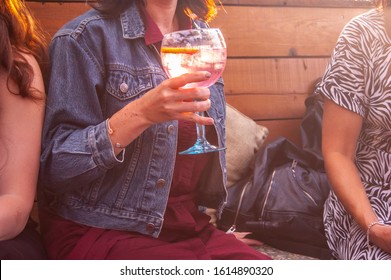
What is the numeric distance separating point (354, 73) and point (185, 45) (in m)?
0.31

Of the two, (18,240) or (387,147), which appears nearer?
(18,240)

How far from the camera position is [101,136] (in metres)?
0.64

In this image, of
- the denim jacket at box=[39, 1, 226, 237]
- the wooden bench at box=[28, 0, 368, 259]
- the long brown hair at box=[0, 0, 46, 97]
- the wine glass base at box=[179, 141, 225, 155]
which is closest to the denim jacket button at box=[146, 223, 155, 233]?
the denim jacket at box=[39, 1, 226, 237]

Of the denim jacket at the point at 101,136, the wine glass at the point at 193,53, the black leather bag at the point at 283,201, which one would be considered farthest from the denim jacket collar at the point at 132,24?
the black leather bag at the point at 283,201

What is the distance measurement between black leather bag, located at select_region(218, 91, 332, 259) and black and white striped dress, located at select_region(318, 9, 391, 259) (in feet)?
0.66

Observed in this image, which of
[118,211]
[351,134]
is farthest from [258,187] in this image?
[118,211]

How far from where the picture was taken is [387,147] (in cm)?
79

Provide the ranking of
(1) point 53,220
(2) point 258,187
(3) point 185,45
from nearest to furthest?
(3) point 185,45 → (1) point 53,220 → (2) point 258,187

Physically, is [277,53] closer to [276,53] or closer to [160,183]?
[276,53]

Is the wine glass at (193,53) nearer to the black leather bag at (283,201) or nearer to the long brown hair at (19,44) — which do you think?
the long brown hair at (19,44)

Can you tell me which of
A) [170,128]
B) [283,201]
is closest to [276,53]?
[283,201]

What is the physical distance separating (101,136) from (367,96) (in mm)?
406
